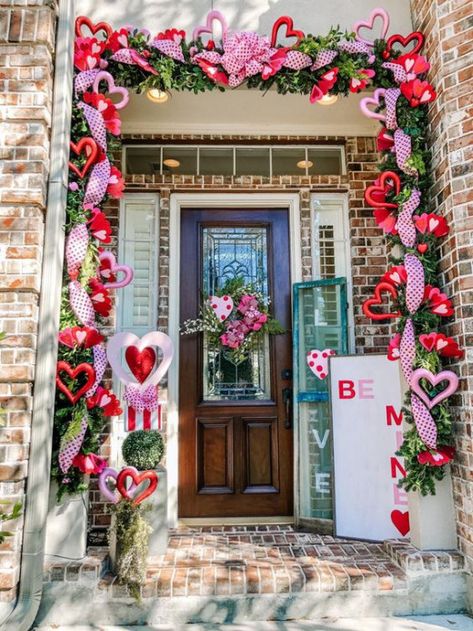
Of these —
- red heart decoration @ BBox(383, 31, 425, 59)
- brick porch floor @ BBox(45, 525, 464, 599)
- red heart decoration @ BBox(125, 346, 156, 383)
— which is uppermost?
red heart decoration @ BBox(383, 31, 425, 59)

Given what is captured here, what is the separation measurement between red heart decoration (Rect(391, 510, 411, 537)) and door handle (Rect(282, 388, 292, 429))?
867 mm

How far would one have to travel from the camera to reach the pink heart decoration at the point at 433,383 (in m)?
2.29

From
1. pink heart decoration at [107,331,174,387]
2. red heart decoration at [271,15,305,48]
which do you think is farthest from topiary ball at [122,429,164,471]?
red heart decoration at [271,15,305,48]

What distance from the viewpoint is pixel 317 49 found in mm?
2574

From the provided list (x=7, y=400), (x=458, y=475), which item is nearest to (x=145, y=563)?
(x=7, y=400)

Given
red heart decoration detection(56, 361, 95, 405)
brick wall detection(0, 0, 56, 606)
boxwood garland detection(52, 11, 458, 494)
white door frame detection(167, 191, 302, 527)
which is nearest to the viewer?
brick wall detection(0, 0, 56, 606)

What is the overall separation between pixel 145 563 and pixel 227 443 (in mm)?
1170

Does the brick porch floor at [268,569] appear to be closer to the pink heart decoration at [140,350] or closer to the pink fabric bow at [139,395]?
the pink fabric bow at [139,395]

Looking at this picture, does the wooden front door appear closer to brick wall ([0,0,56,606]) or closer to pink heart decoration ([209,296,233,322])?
pink heart decoration ([209,296,233,322])

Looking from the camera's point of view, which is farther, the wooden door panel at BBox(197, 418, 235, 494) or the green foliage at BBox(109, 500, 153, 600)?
the wooden door panel at BBox(197, 418, 235, 494)

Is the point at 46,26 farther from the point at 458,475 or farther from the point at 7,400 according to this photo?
the point at 458,475

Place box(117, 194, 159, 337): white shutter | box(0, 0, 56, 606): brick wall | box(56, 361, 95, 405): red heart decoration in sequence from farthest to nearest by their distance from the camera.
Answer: box(117, 194, 159, 337): white shutter → box(56, 361, 95, 405): red heart decoration → box(0, 0, 56, 606): brick wall

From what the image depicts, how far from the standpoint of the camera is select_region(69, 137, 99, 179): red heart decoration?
2.40 meters

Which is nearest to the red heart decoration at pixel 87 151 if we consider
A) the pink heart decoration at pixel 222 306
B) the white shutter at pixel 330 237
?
the pink heart decoration at pixel 222 306
